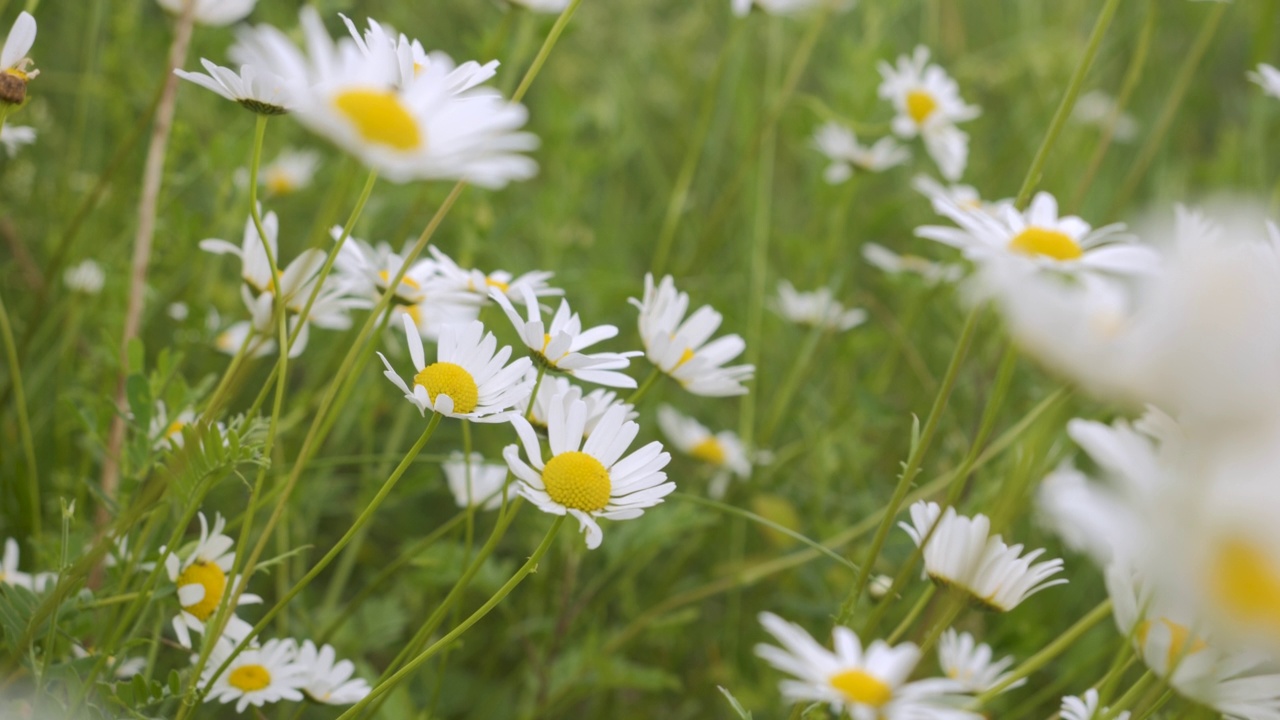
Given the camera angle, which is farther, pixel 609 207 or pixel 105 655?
pixel 609 207

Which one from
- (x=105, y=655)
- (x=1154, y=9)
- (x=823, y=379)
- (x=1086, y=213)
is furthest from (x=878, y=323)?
(x=105, y=655)

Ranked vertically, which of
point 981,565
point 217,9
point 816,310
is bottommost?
point 981,565

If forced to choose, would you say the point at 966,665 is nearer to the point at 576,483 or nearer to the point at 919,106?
the point at 576,483

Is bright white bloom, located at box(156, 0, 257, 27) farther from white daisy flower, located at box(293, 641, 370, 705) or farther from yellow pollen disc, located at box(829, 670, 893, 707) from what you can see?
yellow pollen disc, located at box(829, 670, 893, 707)

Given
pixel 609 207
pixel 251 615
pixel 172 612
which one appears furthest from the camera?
pixel 609 207

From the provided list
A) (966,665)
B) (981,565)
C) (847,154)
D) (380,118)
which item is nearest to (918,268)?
(847,154)

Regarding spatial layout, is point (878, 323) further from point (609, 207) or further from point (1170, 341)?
point (1170, 341)
